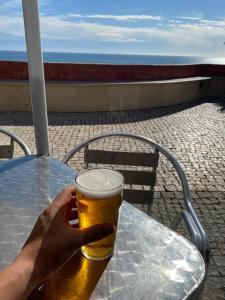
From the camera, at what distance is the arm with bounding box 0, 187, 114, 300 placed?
82cm

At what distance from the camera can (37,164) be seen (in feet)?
7.36

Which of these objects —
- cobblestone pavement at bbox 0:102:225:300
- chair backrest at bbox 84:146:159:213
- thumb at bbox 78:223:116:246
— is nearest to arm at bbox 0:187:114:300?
thumb at bbox 78:223:116:246

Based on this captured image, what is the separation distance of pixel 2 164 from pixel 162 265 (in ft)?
4.86

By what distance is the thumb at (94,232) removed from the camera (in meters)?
0.93

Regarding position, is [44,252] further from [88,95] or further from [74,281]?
[88,95]

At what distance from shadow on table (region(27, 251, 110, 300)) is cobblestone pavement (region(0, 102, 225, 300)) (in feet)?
6.35

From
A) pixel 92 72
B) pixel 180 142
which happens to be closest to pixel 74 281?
pixel 180 142

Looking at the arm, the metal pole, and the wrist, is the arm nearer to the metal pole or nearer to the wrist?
the wrist

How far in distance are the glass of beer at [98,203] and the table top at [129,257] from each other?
2.3 inches

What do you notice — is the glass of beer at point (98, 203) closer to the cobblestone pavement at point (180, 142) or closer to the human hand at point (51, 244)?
the human hand at point (51, 244)

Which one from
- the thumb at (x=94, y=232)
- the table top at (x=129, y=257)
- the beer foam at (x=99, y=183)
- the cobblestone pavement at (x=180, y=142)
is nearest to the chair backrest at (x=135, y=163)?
the table top at (x=129, y=257)

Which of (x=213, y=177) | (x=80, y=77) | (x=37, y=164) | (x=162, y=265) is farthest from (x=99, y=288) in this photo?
(x=80, y=77)

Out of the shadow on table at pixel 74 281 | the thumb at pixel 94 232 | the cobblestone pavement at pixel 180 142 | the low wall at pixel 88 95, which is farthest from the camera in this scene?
the low wall at pixel 88 95

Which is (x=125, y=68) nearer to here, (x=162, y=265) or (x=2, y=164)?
(x=2, y=164)
